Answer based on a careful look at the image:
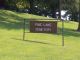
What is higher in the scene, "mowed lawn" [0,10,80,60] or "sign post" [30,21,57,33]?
"sign post" [30,21,57,33]

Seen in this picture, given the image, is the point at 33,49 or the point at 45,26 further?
the point at 45,26

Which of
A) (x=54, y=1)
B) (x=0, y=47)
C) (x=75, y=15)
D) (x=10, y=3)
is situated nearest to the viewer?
(x=0, y=47)

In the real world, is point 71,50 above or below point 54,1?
below

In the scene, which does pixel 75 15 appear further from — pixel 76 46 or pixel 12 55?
pixel 12 55

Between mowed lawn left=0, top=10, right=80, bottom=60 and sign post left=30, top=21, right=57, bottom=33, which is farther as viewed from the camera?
sign post left=30, top=21, right=57, bottom=33

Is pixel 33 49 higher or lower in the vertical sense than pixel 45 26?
lower

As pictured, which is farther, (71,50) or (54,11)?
(54,11)

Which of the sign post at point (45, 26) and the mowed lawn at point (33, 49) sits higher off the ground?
the sign post at point (45, 26)

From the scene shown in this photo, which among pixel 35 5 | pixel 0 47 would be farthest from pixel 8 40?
pixel 35 5

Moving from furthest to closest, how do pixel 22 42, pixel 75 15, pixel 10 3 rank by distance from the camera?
pixel 75 15 < pixel 10 3 < pixel 22 42

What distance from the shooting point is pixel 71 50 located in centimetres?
1576

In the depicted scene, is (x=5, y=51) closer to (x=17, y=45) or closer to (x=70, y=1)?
(x=17, y=45)

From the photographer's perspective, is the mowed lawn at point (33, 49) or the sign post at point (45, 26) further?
the sign post at point (45, 26)

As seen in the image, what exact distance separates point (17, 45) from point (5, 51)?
5.43 ft
